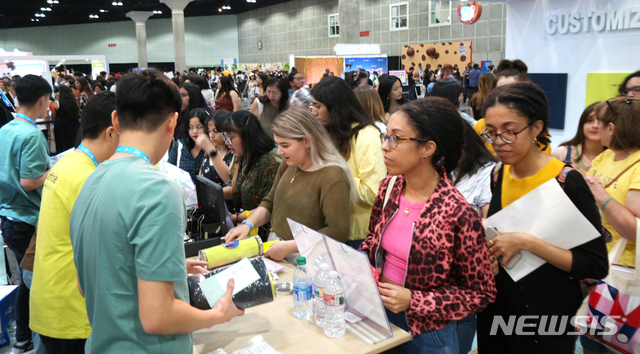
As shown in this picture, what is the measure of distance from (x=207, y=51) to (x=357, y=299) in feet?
112

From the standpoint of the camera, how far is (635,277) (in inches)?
78.5

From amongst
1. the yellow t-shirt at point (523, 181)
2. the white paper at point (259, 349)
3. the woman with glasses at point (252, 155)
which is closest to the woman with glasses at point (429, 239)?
the yellow t-shirt at point (523, 181)

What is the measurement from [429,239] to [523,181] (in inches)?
19.7

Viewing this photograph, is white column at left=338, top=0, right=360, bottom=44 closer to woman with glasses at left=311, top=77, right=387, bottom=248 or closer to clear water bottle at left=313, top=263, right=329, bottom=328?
woman with glasses at left=311, top=77, right=387, bottom=248

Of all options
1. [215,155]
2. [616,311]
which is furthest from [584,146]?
[215,155]

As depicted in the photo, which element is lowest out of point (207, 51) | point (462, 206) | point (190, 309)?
point (190, 309)

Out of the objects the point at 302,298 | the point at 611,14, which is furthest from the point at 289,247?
the point at 611,14

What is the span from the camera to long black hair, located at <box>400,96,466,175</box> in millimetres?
1659

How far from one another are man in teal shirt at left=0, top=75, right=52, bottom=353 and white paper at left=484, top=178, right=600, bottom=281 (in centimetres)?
289

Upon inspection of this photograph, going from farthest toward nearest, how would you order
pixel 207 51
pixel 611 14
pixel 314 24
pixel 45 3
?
pixel 207 51 < pixel 314 24 < pixel 45 3 < pixel 611 14

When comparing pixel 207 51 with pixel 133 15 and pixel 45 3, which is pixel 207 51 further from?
pixel 45 3

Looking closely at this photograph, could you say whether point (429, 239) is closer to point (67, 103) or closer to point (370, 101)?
point (370, 101)

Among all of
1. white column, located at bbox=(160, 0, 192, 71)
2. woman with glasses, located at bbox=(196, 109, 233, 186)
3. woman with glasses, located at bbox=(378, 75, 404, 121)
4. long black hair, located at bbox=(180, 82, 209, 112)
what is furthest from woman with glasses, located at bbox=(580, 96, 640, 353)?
white column, located at bbox=(160, 0, 192, 71)

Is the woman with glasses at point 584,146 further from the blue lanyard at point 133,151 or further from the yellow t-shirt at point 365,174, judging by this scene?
the blue lanyard at point 133,151
